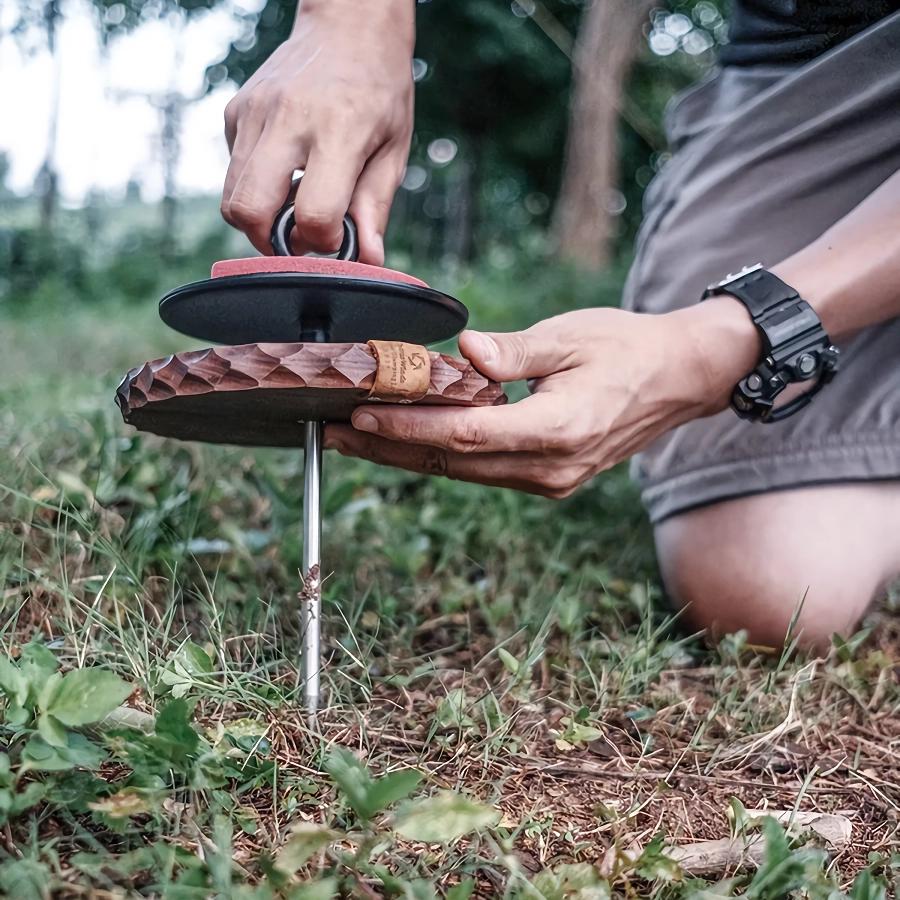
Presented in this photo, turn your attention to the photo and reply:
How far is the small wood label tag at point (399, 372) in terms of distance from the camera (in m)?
0.85

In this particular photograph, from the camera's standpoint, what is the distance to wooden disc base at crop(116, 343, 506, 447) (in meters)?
0.82

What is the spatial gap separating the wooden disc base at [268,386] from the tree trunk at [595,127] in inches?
230

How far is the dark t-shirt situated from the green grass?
3.52 feet

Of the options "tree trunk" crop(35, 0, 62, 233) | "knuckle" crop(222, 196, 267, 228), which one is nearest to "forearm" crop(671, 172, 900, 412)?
"knuckle" crop(222, 196, 267, 228)

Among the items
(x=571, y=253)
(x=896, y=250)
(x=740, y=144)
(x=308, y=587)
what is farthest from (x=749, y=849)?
(x=571, y=253)

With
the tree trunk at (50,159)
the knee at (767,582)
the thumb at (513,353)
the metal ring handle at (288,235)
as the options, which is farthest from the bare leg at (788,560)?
the tree trunk at (50,159)

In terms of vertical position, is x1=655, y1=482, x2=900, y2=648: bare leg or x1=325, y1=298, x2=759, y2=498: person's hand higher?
x1=325, y1=298, x2=759, y2=498: person's hand

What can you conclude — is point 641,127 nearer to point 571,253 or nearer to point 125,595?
point 571,253

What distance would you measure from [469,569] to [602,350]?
24.8 inches

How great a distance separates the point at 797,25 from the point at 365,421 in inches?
55.7

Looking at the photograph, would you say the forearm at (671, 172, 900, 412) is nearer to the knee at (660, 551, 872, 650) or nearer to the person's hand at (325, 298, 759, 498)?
the person's hand at (325, 298, 759, 498)

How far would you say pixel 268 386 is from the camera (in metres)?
0.81

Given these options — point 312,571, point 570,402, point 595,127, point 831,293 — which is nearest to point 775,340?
point 831,293

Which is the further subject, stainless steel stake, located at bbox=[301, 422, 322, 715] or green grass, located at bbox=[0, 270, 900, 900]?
stainless steel stake, located at bbox=[301, 422, 322, 715]
